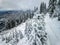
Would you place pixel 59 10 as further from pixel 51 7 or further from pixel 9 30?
pixel 9 30

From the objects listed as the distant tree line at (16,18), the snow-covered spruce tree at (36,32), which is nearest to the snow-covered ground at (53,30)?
the snow-covered spruce tree at (36,32)

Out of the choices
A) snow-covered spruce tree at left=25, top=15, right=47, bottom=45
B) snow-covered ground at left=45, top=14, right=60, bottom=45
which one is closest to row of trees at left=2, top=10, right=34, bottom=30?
snow-covered spruce tree at left=25, top=15, right=47, bottom=45

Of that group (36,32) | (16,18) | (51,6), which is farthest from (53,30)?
(16,18)

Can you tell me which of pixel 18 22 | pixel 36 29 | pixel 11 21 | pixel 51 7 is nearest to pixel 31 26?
pixel 36 29

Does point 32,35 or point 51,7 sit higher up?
point 51,7

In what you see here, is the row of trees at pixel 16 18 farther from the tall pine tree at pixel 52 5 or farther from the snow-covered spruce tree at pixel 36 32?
the tall pine tree at pixel 52 5

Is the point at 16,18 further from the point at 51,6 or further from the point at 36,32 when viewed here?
the point at 51,6
